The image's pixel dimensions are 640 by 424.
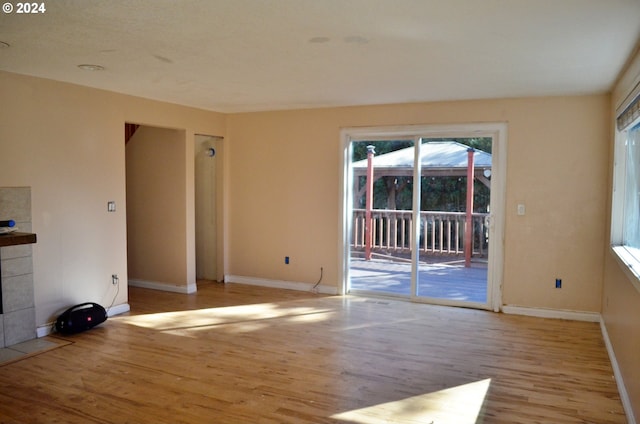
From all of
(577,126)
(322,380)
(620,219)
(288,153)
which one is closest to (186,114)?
(288,153)

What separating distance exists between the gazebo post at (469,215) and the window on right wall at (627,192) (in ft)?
4.96

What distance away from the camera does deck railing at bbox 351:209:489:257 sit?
5500 millimetres

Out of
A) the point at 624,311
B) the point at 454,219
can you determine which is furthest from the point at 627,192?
the point at 454,219

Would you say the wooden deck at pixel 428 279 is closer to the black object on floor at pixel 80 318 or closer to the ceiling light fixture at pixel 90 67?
the black object on floor at pixel 80 318

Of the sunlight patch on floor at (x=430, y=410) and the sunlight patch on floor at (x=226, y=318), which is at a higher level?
the sunlight patch on floor at (x=226, y=318)

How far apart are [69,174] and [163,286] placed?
87.8 inches

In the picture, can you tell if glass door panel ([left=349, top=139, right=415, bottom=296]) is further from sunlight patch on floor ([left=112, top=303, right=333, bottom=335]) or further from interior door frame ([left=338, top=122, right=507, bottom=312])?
sunlight patch on floor ([left=112, top=303, right=333, bottom=335])

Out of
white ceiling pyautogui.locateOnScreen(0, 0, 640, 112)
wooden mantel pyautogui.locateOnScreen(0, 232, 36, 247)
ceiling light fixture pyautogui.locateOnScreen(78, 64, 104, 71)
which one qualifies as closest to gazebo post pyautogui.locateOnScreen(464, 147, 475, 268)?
white ceiling pyautogui.locateOnScreen(0, 0, 640, 112)

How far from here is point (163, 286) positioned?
6355 mm

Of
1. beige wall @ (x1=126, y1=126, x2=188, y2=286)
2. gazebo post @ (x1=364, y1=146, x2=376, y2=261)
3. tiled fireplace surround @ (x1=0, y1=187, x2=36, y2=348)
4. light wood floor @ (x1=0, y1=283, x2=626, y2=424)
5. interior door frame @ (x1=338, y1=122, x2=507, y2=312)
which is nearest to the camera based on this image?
light wood floor @ (x1=0, y1=283, x2=626, y2=424)

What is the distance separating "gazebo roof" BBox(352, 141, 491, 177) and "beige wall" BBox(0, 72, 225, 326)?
9.37 feet

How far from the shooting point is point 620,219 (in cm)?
419

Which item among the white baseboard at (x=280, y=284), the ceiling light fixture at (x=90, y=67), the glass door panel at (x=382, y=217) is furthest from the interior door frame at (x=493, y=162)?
the ceiling light fixture at (x=90, y=67)

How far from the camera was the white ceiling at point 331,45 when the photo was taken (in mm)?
2543
